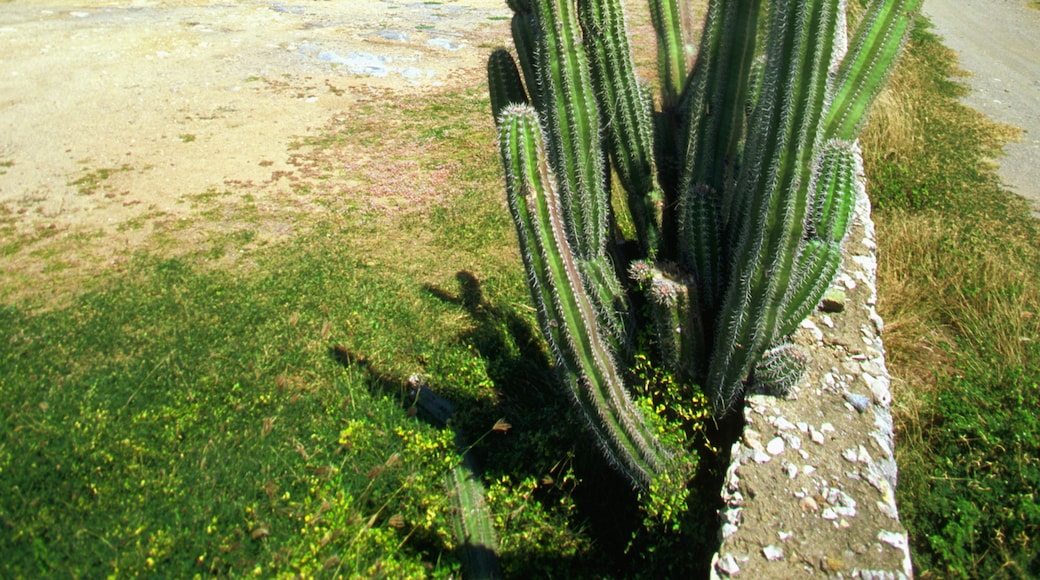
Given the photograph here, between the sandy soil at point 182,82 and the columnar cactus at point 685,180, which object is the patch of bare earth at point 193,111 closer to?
the sandy soil at point 182,82

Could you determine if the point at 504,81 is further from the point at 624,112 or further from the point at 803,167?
the point at 803,167

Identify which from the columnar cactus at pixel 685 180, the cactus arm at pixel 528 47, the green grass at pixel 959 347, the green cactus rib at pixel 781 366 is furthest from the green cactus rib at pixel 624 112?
the green grass at pixel 959 347

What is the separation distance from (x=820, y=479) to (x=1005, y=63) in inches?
434

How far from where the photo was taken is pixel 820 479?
3.21 m

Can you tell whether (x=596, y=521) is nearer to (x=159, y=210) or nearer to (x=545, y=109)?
(x=545, y=109)

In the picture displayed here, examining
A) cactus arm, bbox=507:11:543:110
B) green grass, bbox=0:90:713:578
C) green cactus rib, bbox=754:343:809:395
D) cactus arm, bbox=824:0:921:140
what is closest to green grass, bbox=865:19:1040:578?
green cactus rib, bbox=754:343:809:395

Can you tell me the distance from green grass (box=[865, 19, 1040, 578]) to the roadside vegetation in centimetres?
2

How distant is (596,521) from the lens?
12.5ft

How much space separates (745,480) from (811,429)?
1.62 ft

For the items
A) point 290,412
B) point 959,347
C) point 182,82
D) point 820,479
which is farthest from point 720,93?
point 182,82

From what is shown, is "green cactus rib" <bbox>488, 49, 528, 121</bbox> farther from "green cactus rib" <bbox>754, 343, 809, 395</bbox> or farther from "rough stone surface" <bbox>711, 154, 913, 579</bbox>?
"rough stone surface" <bbox>711, 154, 913, 579</bbox>

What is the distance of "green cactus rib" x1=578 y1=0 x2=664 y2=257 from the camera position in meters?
3.72

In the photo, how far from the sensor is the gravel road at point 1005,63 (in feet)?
25.6

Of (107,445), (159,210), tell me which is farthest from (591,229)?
(159,210)
